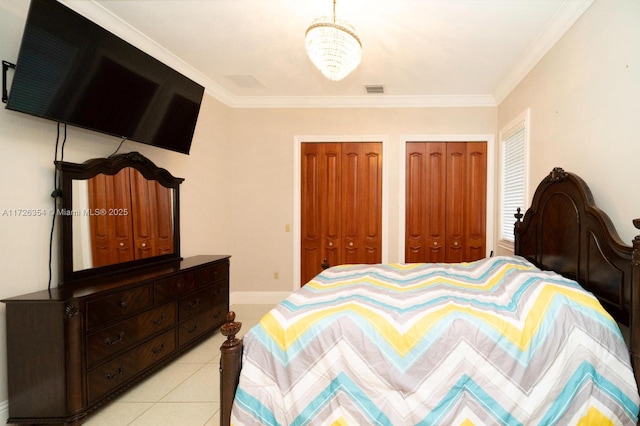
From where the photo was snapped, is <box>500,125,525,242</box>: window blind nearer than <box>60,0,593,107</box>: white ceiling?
No

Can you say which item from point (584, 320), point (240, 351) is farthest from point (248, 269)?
point (584, 320)

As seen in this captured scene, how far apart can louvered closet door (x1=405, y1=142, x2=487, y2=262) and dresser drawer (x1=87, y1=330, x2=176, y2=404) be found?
9.83 ft

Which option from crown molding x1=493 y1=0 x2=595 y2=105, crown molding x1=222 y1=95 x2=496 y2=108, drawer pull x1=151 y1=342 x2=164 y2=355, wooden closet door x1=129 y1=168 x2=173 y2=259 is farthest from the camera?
crown molding x1=222 y1=95 x2=496 y2=108

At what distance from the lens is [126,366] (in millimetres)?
2158

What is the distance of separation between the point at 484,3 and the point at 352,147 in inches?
86.7

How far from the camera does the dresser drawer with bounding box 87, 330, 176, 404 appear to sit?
1933 mm

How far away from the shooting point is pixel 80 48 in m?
1.98

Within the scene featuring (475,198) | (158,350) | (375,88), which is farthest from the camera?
(475,198)

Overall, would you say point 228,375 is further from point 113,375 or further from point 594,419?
point 594,419

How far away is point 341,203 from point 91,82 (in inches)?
115

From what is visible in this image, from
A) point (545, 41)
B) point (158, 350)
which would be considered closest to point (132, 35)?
point (158, 350)

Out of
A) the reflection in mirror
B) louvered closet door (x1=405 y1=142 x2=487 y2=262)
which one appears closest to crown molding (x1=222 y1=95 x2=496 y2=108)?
louvered closet door (x1=405 y1=142 x2=487 y2=262)

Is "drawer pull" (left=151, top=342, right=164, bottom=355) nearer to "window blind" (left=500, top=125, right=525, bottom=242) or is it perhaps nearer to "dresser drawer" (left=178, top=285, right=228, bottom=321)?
"dresser drawer" (left=178, top=285, right=228, bottom=321)

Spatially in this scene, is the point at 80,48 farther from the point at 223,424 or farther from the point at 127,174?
the point at 223,424
